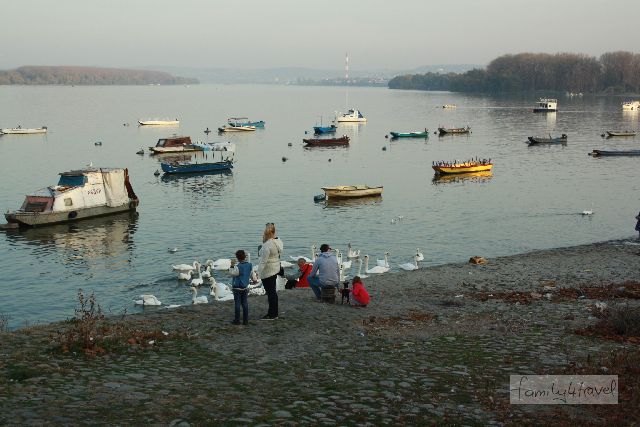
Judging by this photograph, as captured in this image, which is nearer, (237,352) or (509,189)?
(237,352)

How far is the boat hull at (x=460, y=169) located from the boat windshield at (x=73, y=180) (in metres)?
34.6

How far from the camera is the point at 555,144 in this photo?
94.9 metres

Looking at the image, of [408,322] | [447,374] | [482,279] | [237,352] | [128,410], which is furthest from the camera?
[482,279]

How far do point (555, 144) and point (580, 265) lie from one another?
231ft

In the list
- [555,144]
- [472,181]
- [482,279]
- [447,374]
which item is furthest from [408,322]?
[555,144]

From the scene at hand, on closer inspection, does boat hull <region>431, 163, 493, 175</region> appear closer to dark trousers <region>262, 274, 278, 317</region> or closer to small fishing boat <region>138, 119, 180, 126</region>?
dark trousers <region>262, 274, 278, 317</region>

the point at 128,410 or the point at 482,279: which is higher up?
the point at 128,410

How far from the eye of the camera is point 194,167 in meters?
67.1

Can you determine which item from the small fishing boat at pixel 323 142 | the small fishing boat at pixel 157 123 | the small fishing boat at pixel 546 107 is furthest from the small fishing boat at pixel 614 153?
the small fishing boat at pixel 546 107

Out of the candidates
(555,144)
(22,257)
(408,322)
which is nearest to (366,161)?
(555,144)

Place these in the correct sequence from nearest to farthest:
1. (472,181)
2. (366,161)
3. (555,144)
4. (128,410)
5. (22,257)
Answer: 1. (128,410)
2. (22,257)
3. (472,181)
4. (366,161)
5. (555,144)

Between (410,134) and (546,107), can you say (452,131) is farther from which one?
(546,107)

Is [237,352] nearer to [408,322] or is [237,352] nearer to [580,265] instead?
[408,322]

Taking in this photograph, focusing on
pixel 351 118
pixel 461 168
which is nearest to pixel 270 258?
pixel 461 168
